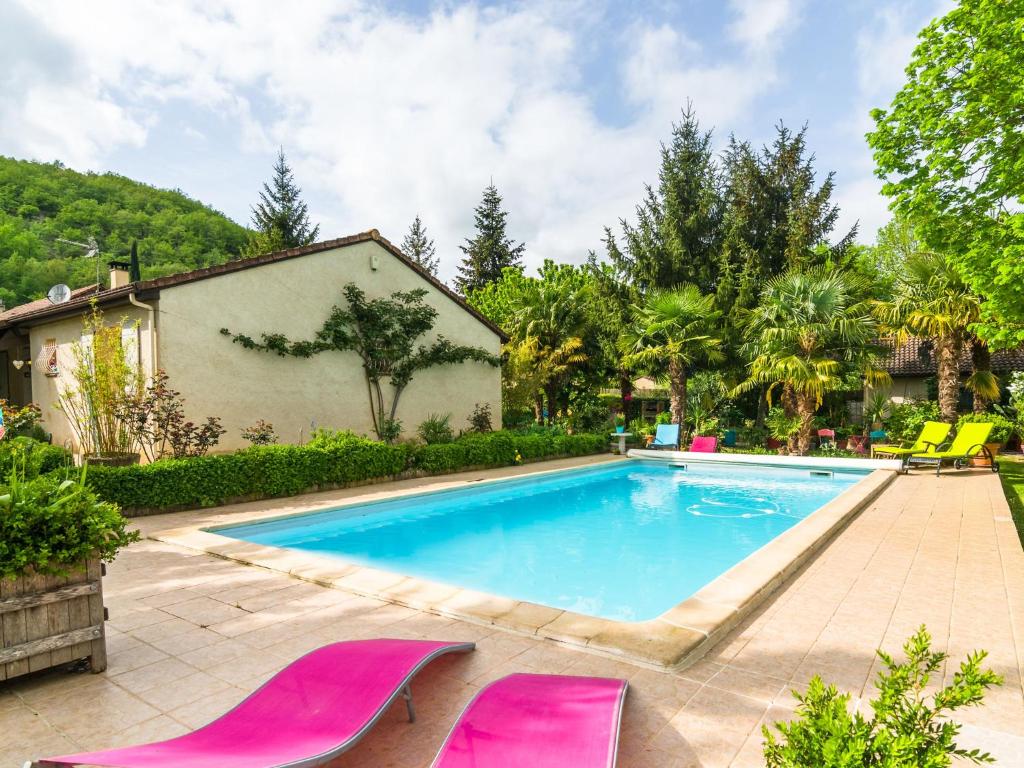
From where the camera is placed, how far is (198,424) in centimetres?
1141

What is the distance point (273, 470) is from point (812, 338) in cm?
1376

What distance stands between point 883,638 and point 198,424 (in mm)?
11593

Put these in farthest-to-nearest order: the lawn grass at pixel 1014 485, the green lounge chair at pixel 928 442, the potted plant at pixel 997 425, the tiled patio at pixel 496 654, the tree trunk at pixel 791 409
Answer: the tree trunk at pixel 791 409
the potted plant at pixel 997 425
the green lounge chair at pixel 928 442
the lawn grass at pixel 1014 485
the tiled patio at pixel 496 654

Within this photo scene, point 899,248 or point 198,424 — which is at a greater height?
point 899,248

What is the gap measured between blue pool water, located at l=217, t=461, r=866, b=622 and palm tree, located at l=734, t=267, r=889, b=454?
8.68ft

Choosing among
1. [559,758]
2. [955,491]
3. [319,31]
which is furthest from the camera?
[955,491]

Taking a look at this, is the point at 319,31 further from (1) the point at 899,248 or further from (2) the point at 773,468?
(1) the point at 899,248

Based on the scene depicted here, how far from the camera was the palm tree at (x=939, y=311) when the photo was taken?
14.1 m

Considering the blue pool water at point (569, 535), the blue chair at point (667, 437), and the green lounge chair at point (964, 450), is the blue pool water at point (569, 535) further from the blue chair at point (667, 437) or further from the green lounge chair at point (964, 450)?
the blue chair at point (667, 437)

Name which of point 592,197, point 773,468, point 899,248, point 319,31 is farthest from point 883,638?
point 899,248

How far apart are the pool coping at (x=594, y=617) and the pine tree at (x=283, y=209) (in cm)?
3263

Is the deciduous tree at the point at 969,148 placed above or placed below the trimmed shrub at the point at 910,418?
above

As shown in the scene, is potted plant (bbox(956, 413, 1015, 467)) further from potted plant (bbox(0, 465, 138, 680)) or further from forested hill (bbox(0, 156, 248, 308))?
forested hill (bbox(0, 156, 248, 308))

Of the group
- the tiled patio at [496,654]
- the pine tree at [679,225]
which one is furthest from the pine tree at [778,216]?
the tiled patio at [496,654]
